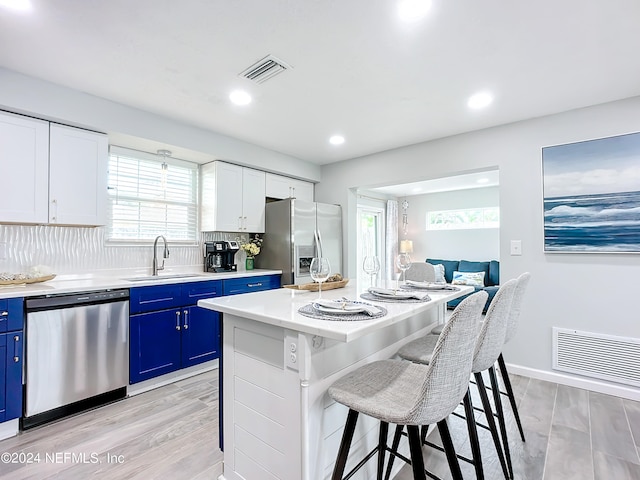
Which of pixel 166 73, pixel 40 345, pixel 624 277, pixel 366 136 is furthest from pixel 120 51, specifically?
pixel 624 277

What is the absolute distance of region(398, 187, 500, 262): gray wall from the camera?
6.25 m

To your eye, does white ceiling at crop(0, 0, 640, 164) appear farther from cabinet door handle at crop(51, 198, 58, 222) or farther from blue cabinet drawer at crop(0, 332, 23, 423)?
blue cabinet drawer at crop(0, 332, 23, 423)

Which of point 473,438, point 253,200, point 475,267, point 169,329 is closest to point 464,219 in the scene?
point 475,267

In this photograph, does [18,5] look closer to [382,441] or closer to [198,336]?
[198,336]

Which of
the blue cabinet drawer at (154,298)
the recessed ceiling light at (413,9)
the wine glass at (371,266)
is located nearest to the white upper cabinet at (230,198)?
the blue cabinet drawer at (154,298)

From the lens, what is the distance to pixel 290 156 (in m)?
4.45

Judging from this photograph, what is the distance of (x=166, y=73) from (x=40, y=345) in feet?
6.95

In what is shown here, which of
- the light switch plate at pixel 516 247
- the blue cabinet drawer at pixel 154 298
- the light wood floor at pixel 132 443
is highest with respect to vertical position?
the light switch plate at pixel 516 247

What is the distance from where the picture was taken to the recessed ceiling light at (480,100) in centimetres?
262

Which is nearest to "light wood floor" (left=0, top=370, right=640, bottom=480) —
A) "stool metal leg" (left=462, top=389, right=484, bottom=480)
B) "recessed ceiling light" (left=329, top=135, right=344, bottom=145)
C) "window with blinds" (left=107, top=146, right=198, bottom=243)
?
"stool metal leg" (left=462, top=389, right=484, bottom=480)

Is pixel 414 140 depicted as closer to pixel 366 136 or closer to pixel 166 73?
pixel 366 136

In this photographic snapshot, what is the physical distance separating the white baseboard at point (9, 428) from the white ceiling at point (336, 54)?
95.6 inches

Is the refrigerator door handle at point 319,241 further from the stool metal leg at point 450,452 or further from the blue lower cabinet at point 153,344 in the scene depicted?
the stool metal leg at point 450,452

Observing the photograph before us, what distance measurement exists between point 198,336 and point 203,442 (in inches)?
49.3
